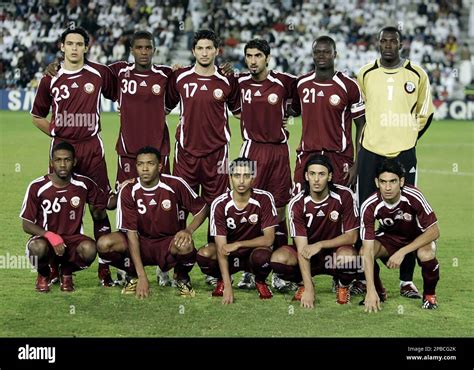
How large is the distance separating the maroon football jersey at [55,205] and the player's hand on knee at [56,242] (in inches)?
8.0

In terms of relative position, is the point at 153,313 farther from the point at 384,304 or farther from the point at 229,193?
the point at 384,304

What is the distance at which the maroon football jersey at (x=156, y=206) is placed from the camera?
7160mm

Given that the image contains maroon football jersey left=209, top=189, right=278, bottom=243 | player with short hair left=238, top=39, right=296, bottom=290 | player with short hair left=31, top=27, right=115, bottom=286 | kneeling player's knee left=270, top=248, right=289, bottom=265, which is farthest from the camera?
player with short hair left=31, top=27, right=115, bottom=286

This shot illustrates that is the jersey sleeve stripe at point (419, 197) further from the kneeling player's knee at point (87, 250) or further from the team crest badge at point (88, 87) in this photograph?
the team crest badge at point (88, 87)

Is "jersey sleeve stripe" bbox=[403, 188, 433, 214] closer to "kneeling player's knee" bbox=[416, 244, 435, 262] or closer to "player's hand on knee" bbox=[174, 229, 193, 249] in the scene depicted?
"kneeling player's knee" bbox=[416, 244, 435, 262]

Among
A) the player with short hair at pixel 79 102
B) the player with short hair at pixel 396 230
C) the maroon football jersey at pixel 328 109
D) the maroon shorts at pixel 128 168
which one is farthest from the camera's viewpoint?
the maroon shorts at pixel 128 168

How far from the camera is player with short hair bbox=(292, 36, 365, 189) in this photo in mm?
7266

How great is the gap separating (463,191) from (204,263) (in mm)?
6821

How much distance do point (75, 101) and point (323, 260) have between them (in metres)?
2.38

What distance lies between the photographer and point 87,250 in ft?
23.4

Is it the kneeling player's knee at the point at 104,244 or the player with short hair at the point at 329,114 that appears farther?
the player with short hair at the point at 329,114

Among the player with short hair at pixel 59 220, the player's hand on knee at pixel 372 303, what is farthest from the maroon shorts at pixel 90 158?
the player's hand on knee at pixel 372 303

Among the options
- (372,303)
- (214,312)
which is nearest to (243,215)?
(214,312)

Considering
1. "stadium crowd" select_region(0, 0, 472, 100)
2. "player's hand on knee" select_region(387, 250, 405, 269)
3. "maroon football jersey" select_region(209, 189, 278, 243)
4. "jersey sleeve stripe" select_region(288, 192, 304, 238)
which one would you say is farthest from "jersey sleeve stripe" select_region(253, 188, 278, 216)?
"stadium crowd" select_region(0, 0, 472, 100)
